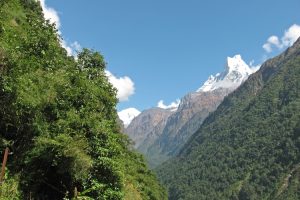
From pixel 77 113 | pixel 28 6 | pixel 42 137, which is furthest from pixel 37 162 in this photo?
pixel 28 6

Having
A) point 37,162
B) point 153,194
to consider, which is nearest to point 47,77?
point 37,162

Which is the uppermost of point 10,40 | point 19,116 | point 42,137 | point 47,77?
point 10,40

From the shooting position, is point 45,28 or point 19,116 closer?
point 19,116

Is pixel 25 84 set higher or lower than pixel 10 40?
lower

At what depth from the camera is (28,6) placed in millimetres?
84188

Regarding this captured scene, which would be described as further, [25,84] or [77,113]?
[77,113]

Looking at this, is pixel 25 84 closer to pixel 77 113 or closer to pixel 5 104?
pixel 5 104

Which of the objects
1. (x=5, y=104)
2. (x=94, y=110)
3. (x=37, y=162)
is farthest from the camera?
(x=94, y=110)

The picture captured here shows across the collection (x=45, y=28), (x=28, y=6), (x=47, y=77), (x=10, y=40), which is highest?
(x=28, y=6)

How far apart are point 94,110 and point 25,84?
265 inches

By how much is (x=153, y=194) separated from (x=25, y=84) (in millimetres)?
61723

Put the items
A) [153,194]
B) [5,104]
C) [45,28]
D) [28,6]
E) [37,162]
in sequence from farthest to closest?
[153,194] < [28,6] < [45,28] < [37,162] < [5,104]

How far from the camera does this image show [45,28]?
2064 inches

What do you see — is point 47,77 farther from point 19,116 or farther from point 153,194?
point 153,194
